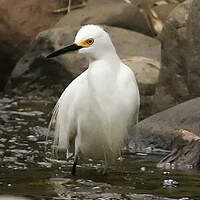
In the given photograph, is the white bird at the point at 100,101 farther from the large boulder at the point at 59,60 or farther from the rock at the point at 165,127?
the large boulder at the point at 59,60

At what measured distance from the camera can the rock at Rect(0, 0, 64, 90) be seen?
1261 centimetres

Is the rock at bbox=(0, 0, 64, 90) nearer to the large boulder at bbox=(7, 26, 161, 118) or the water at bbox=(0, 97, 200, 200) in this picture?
the large boulder at bbox=(7, 26, 161, 118)

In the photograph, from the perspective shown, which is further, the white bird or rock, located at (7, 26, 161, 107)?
rock, located at (7, 26, 161, 107)

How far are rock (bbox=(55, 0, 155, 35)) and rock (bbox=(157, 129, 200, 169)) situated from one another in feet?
17.8

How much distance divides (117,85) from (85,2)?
22.9 feet

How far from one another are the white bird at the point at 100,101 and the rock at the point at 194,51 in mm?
2253

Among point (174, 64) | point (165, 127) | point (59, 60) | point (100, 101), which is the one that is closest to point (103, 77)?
point (100, 101)

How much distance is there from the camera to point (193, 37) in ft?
30.4

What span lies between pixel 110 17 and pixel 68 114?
5.54m

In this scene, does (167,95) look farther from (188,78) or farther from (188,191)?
(188,191)

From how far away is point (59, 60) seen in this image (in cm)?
1129

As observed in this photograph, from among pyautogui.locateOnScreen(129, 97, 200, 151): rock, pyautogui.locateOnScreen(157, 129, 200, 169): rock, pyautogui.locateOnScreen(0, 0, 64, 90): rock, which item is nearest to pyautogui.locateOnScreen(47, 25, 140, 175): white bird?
pyautogui.locateOnScreen(157, 129, 200, 169): rock

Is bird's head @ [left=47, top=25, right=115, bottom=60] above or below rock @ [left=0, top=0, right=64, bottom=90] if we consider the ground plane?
below

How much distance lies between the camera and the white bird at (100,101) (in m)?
6.61
